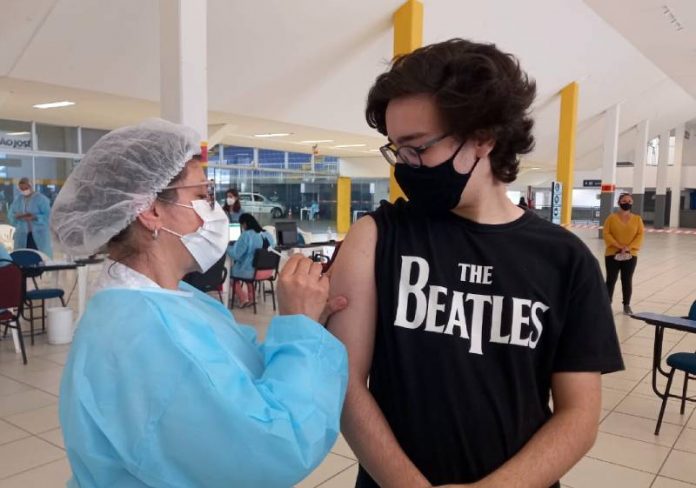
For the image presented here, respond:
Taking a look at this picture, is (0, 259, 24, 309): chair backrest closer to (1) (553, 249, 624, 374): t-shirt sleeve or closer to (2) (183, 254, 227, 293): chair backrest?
(2) (183, 254, 227, 293): chair backrest

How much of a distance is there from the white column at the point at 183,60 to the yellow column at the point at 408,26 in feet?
9.48

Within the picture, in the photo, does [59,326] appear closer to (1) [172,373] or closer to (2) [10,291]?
(2) [10,291]

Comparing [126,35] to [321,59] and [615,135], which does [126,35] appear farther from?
[615,135]

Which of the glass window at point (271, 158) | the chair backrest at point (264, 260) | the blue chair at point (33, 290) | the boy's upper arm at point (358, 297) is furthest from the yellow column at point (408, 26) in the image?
the glass window at point (271, 158)

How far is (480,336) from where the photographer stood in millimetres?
1002

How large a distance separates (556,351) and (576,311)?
0.27ft

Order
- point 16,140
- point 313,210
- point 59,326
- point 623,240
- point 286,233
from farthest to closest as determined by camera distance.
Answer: point 313,210 → point 16,140 → point 286,233 → point 623,240 → point 59,326

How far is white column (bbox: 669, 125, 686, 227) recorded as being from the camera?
22.2 m

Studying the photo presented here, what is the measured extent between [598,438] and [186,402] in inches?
122

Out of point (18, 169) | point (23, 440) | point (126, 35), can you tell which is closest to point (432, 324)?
point (23, 440)

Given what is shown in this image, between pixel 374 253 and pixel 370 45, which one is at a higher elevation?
pixel 370 45

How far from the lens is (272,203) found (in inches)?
702

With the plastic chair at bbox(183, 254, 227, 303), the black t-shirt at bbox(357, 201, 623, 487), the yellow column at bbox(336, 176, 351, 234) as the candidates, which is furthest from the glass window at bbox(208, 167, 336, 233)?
the black t-shirt at bbox(357, 201, 623, 487)

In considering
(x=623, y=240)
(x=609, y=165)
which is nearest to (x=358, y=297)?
(x=623, y=240)
